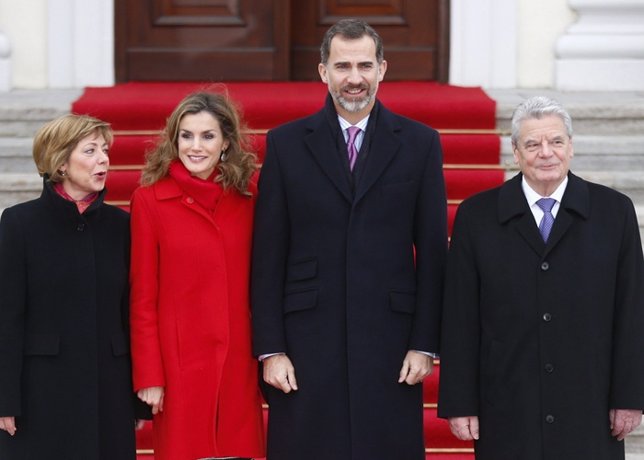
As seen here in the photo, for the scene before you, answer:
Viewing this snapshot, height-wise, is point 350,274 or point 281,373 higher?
point 350,274

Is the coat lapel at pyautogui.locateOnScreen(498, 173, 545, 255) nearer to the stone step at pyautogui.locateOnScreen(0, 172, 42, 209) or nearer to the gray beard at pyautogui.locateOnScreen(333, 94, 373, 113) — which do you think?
the gray beard at pyautogui.locateOnScreen(333, 94, 373, 113)

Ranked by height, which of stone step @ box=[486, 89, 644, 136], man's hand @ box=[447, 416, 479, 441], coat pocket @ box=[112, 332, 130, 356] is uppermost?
stone step @ box=[486, 89, 644, 136]

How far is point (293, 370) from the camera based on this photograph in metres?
4.06

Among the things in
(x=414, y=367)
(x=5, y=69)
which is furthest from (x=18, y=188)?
(x=414, y=367)

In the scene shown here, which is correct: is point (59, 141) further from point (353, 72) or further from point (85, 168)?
point (353, 72)

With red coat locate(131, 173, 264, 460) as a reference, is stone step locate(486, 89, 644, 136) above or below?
above

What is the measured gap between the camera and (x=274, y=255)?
4027mm

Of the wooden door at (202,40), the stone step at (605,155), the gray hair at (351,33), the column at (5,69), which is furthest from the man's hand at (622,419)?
the column at (5,69)

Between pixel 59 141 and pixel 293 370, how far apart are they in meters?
0.96

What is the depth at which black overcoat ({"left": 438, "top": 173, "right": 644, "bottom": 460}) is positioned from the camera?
379cm

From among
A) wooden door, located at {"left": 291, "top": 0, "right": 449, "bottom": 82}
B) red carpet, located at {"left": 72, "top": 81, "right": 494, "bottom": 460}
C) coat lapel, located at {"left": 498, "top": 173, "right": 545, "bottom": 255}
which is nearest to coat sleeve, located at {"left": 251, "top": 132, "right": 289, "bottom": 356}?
coat lapel, located at {"left": 498, "top": 173, "right": 545, "bottom": 255}

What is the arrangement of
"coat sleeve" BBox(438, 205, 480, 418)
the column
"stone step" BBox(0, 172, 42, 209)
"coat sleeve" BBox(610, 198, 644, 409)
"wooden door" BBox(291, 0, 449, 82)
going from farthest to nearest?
"wooden door" BBox(291, 0, 449, 82)
the column
"stone step" BBox(0, 172, 42, 209)
"coat sleeve" BBox(438, 205, 480, 418)
"coat sleeve" BBox(610, 198, 644, 409)

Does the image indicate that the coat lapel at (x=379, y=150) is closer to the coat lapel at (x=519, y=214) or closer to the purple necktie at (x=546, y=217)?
the coat lapel at (x=519, y=214)

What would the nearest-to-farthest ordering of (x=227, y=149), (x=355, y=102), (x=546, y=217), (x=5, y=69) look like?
(x=546, y=217), (x=355, y=102), (x=227, y=149), (x=5, y=69)
